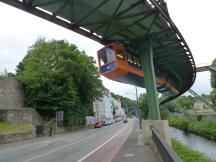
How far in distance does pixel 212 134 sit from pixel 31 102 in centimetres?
3006

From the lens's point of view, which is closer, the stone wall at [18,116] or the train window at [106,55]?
the train window at [106,55]

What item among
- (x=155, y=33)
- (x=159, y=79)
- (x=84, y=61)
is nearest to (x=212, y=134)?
(x=159, y=79)

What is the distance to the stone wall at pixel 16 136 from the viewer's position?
37125 millimetres

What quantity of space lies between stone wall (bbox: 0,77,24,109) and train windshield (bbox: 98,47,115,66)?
31.9m

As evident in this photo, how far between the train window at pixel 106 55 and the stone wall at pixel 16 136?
19253 millimetres

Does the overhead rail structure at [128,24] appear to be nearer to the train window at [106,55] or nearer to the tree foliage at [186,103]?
the train window at [106,55]

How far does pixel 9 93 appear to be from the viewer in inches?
2039

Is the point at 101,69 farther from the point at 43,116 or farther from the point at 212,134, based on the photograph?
the point at 43,116

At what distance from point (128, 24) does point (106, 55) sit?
316 centimetres

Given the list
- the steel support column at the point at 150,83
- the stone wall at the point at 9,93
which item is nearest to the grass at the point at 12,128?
the stone wall at the point at 9,93

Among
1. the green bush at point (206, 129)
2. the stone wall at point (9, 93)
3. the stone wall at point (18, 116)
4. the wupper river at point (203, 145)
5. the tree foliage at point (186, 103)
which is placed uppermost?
the tree foliage at point (186, 103)

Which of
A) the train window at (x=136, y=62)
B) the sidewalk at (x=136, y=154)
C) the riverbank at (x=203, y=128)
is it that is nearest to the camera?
the sidewalk at (x=136, y=154)

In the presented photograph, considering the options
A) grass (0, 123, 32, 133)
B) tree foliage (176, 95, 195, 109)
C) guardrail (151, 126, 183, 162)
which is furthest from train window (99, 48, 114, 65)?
tree foliage (176, 95, 195, 109)

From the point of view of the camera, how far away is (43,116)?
55.8 metres
